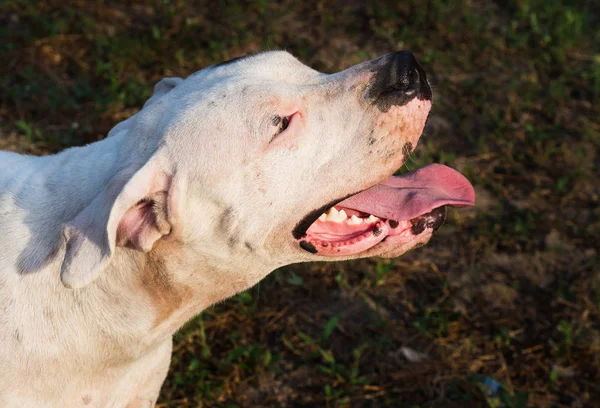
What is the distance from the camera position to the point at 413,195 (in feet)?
10.8

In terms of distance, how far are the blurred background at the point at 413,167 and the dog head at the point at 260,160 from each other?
1319 millimetres

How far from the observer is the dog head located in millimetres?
2714

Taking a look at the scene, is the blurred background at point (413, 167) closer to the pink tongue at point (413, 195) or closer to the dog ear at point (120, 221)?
the pink tongue at point (413, 195)

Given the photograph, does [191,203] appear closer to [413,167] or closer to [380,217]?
[380,217]

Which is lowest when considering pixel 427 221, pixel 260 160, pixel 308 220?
pixel 427 221

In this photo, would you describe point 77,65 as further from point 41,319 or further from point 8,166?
point 41,319

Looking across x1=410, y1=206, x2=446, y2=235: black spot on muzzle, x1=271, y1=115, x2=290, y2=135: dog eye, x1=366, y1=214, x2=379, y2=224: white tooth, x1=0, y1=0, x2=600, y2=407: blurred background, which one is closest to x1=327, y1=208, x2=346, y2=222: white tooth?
x1=366, y1=214, x2=379, y2=224: white tooth

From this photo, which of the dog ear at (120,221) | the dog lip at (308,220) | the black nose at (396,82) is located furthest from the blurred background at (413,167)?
the black nose at (396,82)

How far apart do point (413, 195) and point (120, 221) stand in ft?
4.20

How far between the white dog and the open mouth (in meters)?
0.01

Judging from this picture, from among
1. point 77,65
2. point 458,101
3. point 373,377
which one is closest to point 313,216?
point 373,377

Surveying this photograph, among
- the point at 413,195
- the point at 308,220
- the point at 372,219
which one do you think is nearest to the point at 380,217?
the point at 372,219

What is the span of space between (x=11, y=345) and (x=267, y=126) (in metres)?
1.24

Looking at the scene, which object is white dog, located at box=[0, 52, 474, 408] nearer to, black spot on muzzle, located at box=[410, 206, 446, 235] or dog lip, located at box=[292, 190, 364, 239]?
dog lip, located at box=[292, 190, 364, 239]
